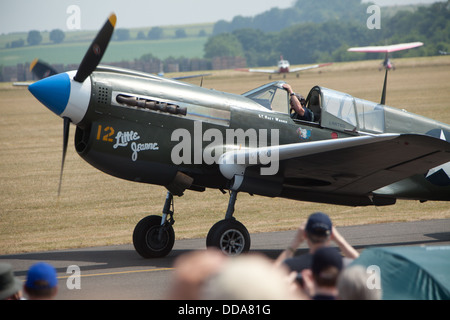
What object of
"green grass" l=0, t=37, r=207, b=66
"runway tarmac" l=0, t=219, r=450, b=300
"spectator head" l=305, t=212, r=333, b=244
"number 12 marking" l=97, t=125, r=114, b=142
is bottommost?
"runway tarmac" l=0, t=219, r=450, b=300

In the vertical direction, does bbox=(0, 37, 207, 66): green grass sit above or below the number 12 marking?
above

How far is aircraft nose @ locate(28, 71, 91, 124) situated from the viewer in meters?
9.11

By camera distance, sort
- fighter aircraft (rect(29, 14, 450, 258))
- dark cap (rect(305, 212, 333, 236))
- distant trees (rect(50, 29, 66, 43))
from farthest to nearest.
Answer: distant trees (rect(50, 29, 66, 43)) → fighter aircraft (rect(29, 14, 450, 258)) → dark cap (rect(305, 212, 333, 236))

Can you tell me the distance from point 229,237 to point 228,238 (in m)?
0.02

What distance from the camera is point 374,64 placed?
102 m

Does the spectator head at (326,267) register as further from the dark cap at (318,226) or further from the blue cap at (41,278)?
the blue cap at (41,278)

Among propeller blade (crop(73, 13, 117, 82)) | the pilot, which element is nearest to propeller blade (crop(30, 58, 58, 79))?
propeller blade (crop(73, 13, 117, 82))

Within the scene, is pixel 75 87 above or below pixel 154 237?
above

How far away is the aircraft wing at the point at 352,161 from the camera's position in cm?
855

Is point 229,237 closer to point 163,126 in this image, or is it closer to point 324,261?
point 163,126

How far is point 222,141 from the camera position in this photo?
989cm

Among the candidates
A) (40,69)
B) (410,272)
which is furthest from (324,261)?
(40,69)

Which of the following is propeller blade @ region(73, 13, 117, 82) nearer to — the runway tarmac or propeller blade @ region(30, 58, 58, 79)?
propeller blade @ region(30, 58, 58, 79)

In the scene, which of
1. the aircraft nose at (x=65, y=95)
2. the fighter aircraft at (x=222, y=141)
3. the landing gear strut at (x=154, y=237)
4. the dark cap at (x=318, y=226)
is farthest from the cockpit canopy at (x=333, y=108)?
the dark cap at (x=318, y=226)
